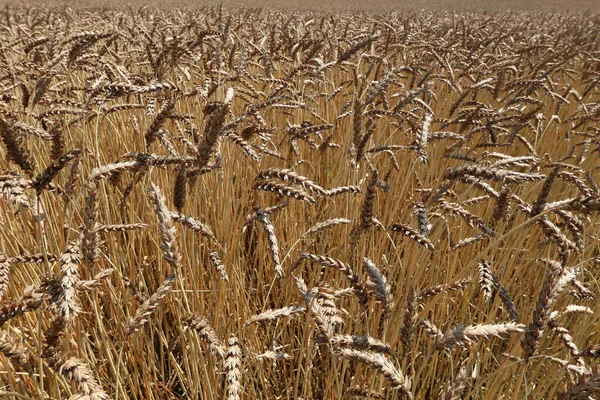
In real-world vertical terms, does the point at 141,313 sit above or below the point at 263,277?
above

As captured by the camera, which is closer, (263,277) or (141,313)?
(141,313)

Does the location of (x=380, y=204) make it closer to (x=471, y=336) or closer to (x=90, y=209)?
(x=471, y=336)

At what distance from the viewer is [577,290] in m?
1.24

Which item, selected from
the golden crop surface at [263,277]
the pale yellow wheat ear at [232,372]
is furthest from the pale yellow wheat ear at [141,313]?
the pale yellow wheat ear at [232,372]

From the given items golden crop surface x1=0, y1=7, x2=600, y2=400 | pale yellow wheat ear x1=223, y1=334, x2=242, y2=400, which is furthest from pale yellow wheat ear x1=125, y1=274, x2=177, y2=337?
pale yellow wheat ear x1=223, y1=334, x2=242, y2=400

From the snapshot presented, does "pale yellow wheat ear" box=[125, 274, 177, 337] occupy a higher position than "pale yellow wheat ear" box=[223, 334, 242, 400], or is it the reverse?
"pale yellow wheat ear" box=[125, 274, 177, 337]

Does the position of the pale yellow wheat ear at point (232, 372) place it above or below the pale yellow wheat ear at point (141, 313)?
below

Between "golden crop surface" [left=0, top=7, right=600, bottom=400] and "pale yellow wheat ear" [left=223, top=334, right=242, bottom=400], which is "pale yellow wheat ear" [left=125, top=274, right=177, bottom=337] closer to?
"golden crop surface" [left=0, top=7, right=600, bottom=400]

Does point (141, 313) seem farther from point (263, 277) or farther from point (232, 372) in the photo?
point (263, 277)

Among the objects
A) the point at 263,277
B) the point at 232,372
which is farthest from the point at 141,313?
the point at 263,277

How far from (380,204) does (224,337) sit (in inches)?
53.2


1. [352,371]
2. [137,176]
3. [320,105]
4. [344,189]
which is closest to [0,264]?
[137,176]

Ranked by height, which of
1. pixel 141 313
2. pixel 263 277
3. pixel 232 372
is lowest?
pixel 263 277

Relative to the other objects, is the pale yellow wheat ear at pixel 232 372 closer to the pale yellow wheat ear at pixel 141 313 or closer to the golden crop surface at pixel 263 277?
the golden crop surface at pixel 263 277
